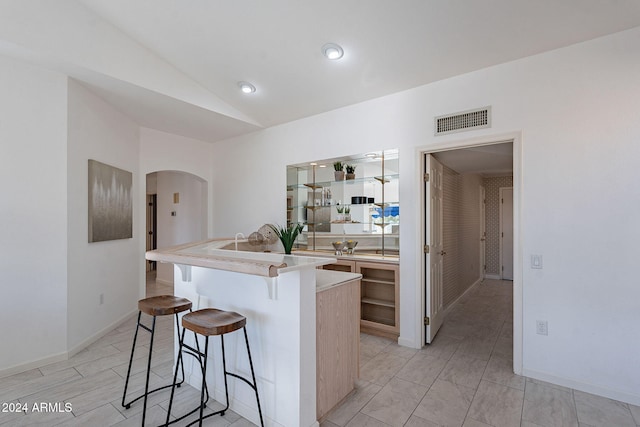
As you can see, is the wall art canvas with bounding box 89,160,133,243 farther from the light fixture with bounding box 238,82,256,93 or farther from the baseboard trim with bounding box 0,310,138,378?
the light fixture with bounding box 238,82,256,93

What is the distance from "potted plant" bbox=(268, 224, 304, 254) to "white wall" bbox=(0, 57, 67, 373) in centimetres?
234

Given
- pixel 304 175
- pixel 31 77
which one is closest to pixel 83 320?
pixel 31 77

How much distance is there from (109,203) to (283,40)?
2.80 meters

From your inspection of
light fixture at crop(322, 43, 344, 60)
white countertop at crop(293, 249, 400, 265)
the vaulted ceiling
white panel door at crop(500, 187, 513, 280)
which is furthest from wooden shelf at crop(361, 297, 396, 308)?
white panel door at crop(500, 187, 513, 280)

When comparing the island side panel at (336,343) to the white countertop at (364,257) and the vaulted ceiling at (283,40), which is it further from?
the vaulted ceiling at (283,40)

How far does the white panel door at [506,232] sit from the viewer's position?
21.7 ft

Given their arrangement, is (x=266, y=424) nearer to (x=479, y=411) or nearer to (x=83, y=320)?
(x=479, y=411)

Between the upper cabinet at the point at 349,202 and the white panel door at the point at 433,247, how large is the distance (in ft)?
1.09

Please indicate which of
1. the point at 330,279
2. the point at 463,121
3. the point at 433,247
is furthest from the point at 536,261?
the point at 330,279

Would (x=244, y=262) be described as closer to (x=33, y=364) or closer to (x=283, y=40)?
(x=283, y=40)

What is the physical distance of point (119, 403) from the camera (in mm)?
2238

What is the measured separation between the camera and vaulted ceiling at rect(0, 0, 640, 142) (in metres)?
2.34

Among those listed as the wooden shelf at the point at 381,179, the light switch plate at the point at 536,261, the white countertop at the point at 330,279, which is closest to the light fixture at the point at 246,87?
the wooden shelf at the point at 381,179

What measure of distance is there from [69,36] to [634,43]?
455cm
